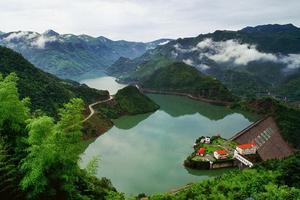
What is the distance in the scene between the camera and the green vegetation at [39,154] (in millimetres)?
17875

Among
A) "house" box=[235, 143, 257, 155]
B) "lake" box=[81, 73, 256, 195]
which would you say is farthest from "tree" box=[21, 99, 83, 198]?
"house" box=[235, 143, 257, 155]

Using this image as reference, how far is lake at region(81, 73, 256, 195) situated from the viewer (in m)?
42.9

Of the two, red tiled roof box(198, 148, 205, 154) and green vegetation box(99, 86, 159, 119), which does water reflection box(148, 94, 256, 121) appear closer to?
green vegetation box(99, 86, 159, 119)

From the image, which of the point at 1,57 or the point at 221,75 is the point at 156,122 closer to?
the point at 1,57

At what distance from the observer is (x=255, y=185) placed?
33.1 m

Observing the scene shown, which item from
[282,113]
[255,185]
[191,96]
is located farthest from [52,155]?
[191,96]

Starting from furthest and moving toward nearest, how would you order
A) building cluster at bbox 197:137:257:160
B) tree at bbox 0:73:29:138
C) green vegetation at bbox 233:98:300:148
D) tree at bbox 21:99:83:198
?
green vegetation at bbox 233:98:300:148, building cluster at bbox 197:137:257:160, tree at bbox 0:73:29:138, tree at bbox 21:99:83:198

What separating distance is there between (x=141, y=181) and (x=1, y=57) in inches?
1778

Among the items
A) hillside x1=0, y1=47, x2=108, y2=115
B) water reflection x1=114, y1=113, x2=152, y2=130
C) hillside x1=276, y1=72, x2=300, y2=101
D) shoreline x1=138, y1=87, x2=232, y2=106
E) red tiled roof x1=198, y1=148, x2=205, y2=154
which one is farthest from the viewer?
hillside x1=276, y1=72, x2=300, y2=101

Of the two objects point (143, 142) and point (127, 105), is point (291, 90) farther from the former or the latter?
point (143, 142)

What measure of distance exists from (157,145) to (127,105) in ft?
118

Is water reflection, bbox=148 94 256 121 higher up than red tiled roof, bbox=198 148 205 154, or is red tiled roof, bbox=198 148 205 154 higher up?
red tiled roof, bbox=198 148 205 154

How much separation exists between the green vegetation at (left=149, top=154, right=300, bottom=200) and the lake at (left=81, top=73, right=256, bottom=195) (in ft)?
23.1

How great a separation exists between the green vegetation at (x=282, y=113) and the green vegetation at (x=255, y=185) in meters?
25.7
